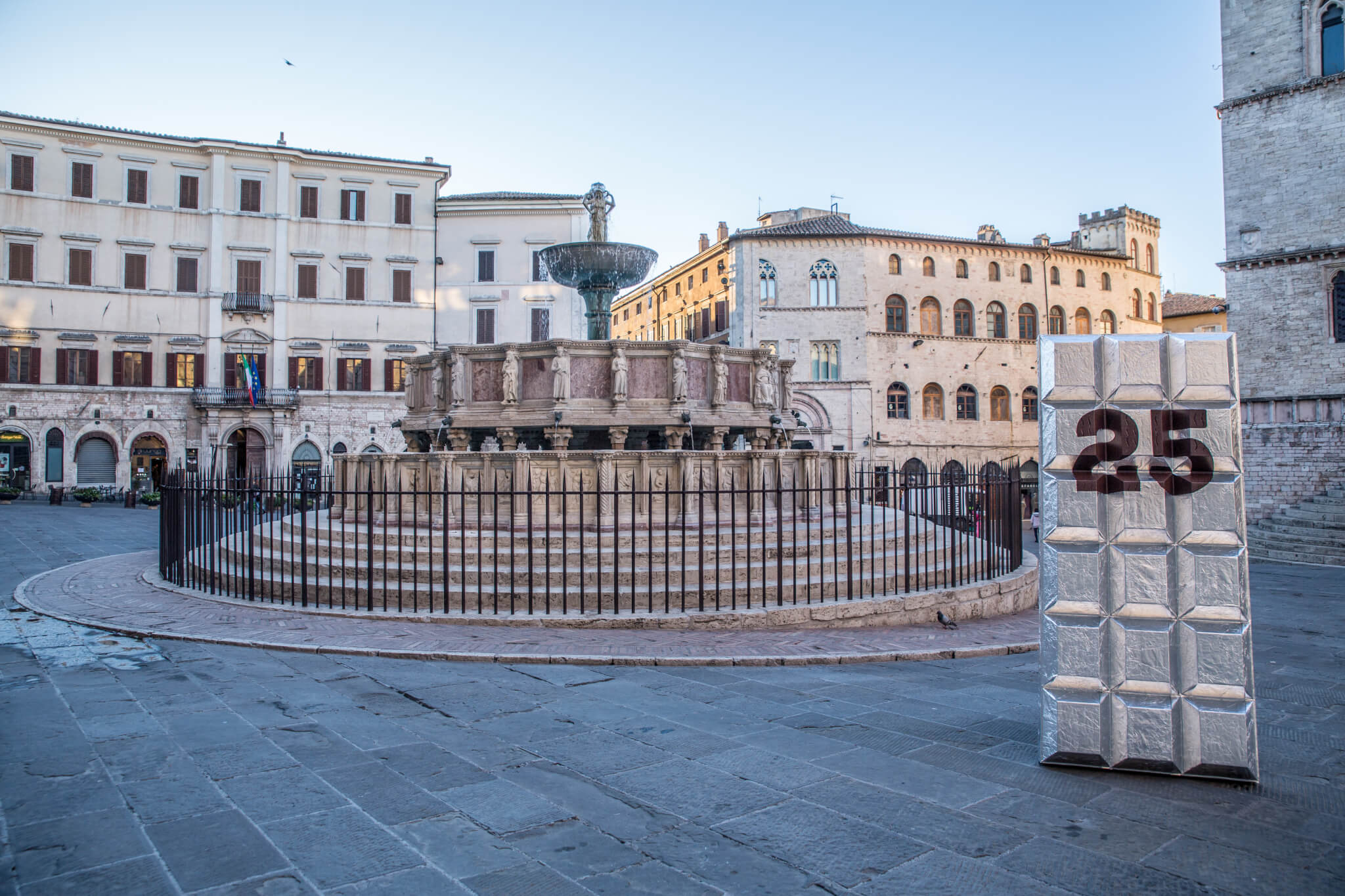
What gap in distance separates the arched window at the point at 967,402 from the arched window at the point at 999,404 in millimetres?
917

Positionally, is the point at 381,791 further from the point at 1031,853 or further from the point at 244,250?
the point at 244,250

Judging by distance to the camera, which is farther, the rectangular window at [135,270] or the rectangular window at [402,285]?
the rectangular window at [402,285]

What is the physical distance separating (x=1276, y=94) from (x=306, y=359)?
1456 inches

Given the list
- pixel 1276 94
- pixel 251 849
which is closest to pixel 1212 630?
pixel 251 849

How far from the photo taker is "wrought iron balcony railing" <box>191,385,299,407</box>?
3656 cm

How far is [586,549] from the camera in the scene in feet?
33.1

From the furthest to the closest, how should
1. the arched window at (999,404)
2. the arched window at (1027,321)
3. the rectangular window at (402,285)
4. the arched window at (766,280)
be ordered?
1. the arched window at (1027,321)
2. the arched window at (999,404)
3. the arched window at (766,280)
4. the rectangular window at (402,285)

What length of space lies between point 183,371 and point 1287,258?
40.6 m

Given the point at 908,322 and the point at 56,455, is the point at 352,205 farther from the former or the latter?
the point at 908,322

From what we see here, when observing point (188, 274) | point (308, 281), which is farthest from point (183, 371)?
point (308, 281)

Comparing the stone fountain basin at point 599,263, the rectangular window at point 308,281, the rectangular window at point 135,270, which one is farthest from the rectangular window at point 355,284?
the stone fountain basin at point 599,263

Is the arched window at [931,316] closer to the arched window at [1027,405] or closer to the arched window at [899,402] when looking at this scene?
the arched window at [899,402]

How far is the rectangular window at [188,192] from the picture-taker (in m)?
37.2

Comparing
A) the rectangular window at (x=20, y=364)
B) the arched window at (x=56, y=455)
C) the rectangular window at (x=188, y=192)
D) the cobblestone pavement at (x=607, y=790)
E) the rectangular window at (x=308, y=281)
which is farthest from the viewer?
the rectangular window at (x=308, y=281)
